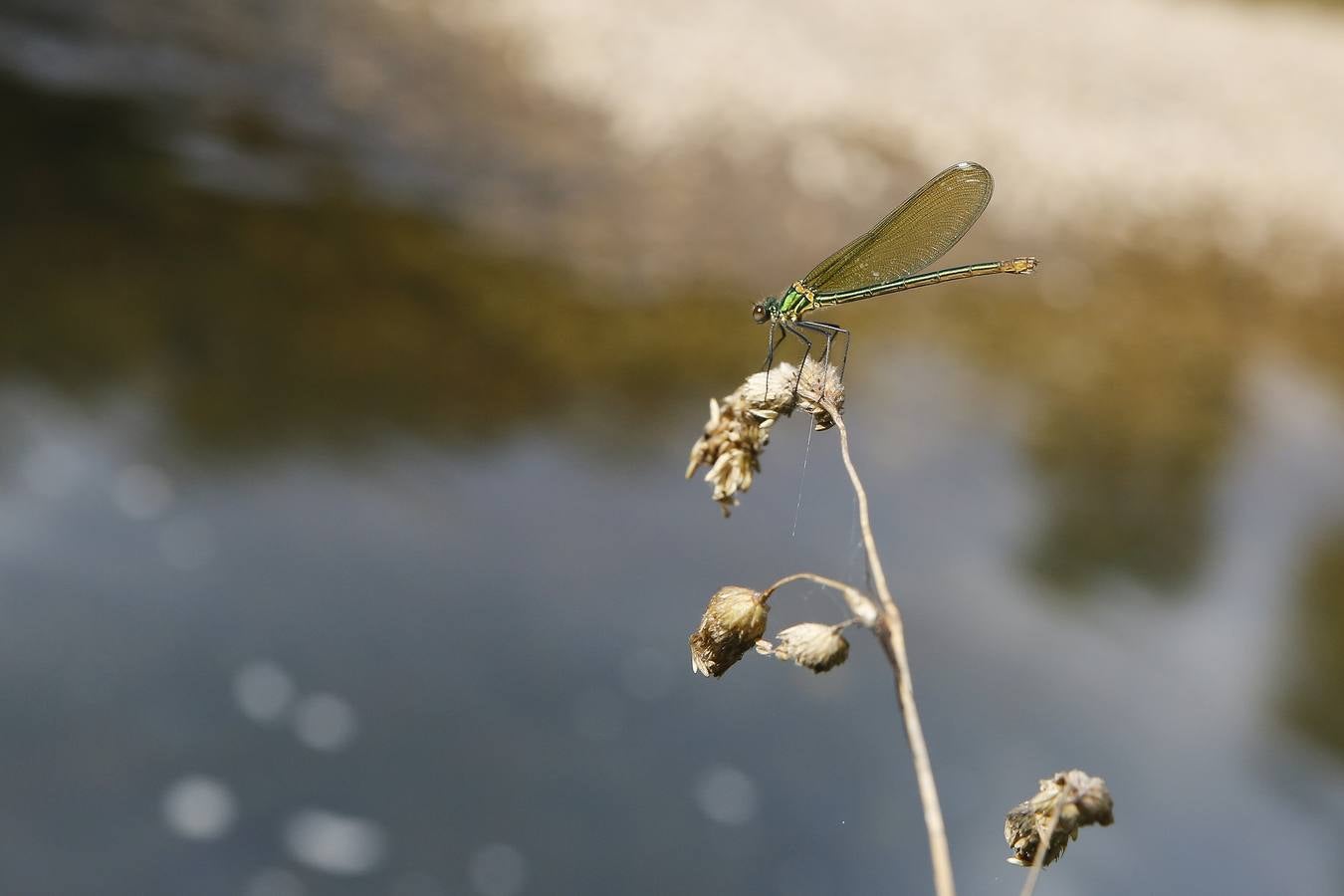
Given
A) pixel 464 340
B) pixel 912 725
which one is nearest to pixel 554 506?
pixel 464 340

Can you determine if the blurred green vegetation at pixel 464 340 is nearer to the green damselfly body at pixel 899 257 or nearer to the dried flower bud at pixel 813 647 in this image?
the green damselfly body at pixel 899 257

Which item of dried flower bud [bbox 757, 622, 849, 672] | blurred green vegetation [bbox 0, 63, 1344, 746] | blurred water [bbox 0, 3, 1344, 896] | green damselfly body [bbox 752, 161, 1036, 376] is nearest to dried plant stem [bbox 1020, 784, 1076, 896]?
dried flower bud [bbox 757, 622, 849, 672]

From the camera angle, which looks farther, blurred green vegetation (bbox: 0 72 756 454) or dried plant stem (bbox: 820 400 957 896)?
blurred green vegetation (bbox: 0 72 756 454)

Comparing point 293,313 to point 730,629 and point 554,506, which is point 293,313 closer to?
point 554,506

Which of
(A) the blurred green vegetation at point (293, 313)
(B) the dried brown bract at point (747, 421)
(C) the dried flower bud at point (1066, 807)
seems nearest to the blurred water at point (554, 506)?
(A) the blurred green vegetation at point (293, 313)

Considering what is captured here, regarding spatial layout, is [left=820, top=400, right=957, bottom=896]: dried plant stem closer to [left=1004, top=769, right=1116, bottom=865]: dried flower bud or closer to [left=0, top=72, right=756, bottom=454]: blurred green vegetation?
[left=1004, top=769, right=1116, bottom=865]: dried flower bud
